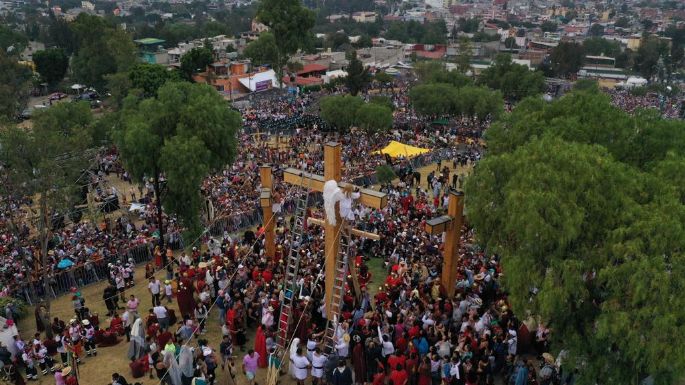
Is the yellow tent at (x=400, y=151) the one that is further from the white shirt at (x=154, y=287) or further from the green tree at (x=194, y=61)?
the green tree at (x=194, y=61)

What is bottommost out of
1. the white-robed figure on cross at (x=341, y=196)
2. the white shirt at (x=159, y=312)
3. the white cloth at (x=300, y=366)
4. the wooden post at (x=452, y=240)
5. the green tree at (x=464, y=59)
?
the green tree at (x=464, y=59)

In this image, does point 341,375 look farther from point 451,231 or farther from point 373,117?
point 373,117

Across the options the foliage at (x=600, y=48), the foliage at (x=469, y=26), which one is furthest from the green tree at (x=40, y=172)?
the foliage at (x=469, y=26)

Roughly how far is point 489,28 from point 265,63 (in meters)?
104

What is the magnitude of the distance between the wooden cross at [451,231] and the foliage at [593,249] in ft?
7.55

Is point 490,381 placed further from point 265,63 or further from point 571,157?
point 265,63

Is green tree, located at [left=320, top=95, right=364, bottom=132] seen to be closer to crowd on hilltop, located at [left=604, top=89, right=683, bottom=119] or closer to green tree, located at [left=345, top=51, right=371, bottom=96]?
green tree, located at [left=345, top=51, right=371, bottom=96]

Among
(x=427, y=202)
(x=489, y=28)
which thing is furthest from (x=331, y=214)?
(x=489, y=28)

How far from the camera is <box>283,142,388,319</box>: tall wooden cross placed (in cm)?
1230

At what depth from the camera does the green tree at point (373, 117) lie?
37094 mm

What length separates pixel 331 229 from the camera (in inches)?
502

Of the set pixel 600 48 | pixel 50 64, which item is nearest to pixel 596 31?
pixel 600 48

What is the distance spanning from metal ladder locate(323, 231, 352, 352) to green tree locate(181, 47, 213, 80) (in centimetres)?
5406

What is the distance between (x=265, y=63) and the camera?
236 feet
